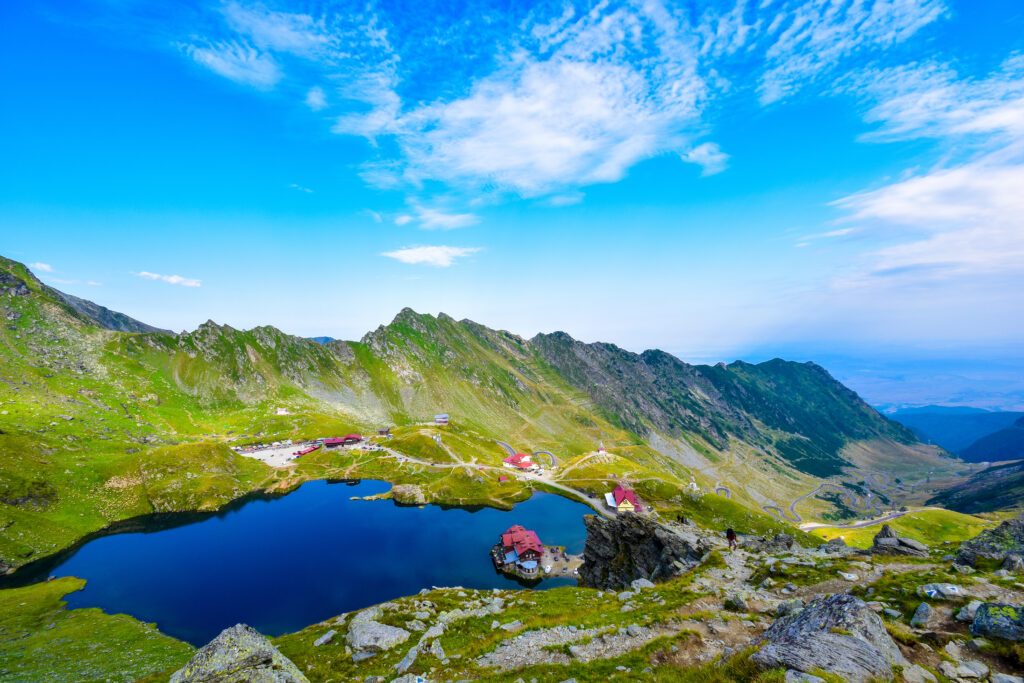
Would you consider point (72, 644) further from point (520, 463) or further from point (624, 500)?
point (520, 463)

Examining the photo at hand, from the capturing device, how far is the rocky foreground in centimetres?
1460

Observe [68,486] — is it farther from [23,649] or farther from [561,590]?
[561,590]

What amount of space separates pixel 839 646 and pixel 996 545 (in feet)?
104

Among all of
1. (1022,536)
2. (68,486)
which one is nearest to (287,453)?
(68,486)

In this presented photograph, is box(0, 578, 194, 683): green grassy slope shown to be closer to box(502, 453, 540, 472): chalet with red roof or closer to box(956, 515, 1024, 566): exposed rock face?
box(956, 515, 1024, 566): exposed rock face

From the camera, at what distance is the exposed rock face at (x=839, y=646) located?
43.1 feet

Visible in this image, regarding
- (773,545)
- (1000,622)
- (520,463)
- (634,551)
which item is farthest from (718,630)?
(520,463)

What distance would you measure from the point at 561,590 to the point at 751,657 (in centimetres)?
2888

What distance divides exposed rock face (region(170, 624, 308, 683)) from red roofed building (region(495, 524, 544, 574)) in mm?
72584

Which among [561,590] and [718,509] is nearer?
[561,590]

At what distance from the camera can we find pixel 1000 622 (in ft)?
53.3

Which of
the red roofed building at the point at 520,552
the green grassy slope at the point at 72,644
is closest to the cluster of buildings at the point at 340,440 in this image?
the green grassy slope at the point at 72,644

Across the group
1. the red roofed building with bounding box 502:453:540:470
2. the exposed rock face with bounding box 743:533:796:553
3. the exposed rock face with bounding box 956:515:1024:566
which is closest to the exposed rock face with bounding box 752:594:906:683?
the exposed rock face with bounding box 956:515:1024:566

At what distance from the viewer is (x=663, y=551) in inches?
1921
